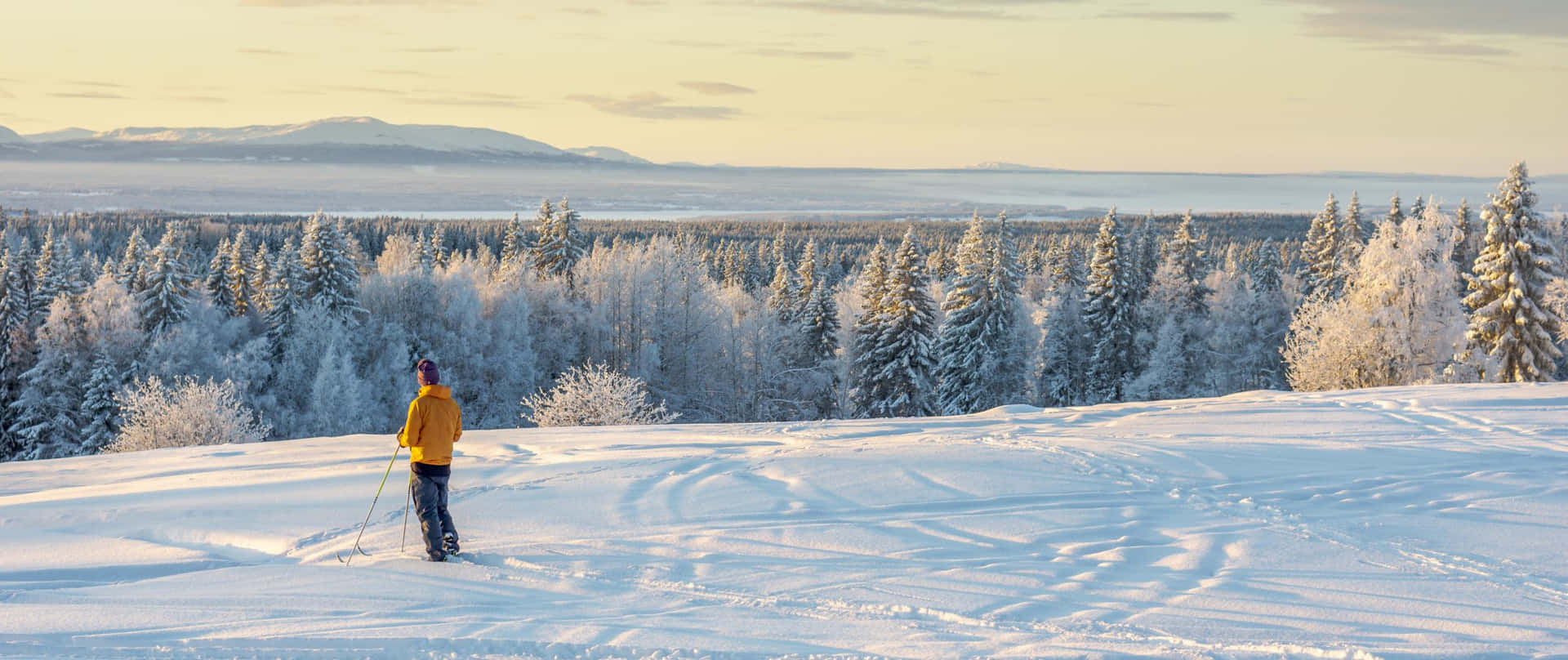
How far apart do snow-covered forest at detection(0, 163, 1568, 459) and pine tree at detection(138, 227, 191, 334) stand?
4.2 inches

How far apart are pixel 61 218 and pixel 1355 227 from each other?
18017 cm

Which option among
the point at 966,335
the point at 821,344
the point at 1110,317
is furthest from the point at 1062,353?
the point at 821,344

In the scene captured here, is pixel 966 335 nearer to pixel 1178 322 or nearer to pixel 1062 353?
pixel 1062 353

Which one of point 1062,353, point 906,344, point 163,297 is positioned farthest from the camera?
point 1062,353

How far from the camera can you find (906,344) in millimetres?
47719

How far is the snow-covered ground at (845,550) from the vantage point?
789 cm

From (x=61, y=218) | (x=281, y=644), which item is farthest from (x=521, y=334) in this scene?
(x=61, y=218)

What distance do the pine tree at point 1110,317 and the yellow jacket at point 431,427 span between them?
4673 centimetres

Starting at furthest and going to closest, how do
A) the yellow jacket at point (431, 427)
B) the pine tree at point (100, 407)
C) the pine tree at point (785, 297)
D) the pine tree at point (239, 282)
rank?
the pine tree at point (785, 297) → the pine tree at point (239, 282) → the pine tree at point (100, 407) → the yellow jacket at point (431, 427)

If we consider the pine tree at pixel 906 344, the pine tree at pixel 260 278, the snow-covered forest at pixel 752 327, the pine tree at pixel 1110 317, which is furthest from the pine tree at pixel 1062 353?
the pine tree at pixel 260 278

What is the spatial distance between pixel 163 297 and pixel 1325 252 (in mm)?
59175

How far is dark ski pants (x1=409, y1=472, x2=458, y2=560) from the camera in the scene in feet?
32.8

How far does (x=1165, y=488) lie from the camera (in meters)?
12.8

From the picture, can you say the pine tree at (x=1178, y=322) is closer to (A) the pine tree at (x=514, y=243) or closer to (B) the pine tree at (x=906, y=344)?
(B) the pine tree at (x=906, y=344)
